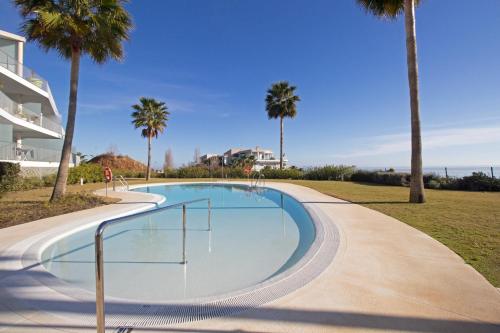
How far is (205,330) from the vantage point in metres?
2.27

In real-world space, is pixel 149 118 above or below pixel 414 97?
above

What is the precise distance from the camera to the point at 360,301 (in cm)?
274

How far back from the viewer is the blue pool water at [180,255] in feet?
13.1

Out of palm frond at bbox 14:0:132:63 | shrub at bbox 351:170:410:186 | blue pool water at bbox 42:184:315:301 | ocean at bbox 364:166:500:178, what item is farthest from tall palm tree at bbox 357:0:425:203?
palm frond at bbox 14:0:132:63

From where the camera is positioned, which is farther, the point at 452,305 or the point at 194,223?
the point at 194,223

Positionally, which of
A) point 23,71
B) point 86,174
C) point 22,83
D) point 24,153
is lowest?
point 86,174

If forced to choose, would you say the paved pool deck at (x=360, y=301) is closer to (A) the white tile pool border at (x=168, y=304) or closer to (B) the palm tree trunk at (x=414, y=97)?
(A) the white tile pool border at (x=168, y=304)

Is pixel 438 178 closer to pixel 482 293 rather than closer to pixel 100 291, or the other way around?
pixel 482 293

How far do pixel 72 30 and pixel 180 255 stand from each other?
9.11 m

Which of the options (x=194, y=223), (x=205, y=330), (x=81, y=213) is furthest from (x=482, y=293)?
(x=81, y=213)

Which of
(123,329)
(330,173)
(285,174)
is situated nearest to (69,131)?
(123,329)

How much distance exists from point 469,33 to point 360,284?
13.5m

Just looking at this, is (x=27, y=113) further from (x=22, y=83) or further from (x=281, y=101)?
(x=281, y=101)

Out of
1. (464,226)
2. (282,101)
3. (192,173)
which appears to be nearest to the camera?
(464,226)
